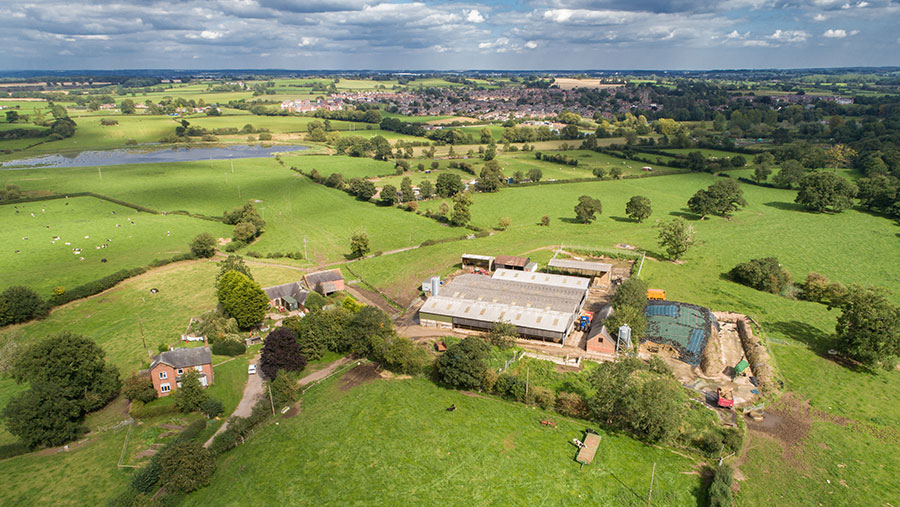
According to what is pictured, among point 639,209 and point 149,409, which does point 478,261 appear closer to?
point 639,209

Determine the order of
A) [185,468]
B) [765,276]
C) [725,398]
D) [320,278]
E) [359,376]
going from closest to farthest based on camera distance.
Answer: [185,468]
[725,398]
[359,376]
[320,278]
[765,276]

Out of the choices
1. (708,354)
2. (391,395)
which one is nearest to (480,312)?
(391,395)

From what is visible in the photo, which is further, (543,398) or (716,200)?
(716,200)

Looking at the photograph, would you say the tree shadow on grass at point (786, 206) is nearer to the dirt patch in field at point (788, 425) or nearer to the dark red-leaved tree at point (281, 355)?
the dirt patch in field at point (788, 425)

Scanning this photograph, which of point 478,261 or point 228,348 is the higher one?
point 478,261

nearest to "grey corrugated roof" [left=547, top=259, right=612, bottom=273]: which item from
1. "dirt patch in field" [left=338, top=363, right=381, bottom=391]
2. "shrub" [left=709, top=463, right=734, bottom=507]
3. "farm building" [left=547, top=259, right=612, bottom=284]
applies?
"farm building" [left=547, top=259, right=612, bottom=284]

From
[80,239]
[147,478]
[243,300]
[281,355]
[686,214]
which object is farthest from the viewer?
[686,214]

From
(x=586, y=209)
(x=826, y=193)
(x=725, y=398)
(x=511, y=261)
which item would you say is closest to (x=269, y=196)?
(x=511, y=261)

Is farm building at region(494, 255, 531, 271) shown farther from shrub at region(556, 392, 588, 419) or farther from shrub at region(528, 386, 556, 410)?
shrub at region(556, 392, 588, 419)
